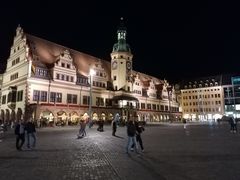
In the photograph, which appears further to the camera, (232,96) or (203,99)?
(203,99)

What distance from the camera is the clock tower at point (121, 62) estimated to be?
7075cm

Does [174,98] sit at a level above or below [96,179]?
above

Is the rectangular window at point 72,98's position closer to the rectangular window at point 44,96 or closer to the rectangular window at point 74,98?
the rectangular window at point 74,98

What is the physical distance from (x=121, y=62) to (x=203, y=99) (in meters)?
61.7

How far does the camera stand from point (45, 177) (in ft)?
27.1

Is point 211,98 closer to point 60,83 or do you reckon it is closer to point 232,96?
point 232,96

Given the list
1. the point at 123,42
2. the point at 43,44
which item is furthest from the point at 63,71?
the point at 123,42

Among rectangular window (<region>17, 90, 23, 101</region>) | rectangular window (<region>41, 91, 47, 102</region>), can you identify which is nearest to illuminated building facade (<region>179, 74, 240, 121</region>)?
rectangular window (<region>41, 91, 47, 102</region>)

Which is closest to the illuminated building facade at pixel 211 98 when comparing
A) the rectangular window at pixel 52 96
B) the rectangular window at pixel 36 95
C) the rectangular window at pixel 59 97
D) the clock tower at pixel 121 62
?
the clock tower at pixel 121 62

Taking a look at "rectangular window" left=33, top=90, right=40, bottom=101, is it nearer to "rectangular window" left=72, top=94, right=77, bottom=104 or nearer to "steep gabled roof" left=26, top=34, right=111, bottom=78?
"steep gabled roof" left=26, top=34, right=111, bottom=78

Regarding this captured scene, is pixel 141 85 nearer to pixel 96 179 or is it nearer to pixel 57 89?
pixel 57 89

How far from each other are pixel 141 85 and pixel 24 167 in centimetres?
7174

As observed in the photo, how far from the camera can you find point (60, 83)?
53375 millimetres

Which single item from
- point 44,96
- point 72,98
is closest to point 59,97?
point 72,98
